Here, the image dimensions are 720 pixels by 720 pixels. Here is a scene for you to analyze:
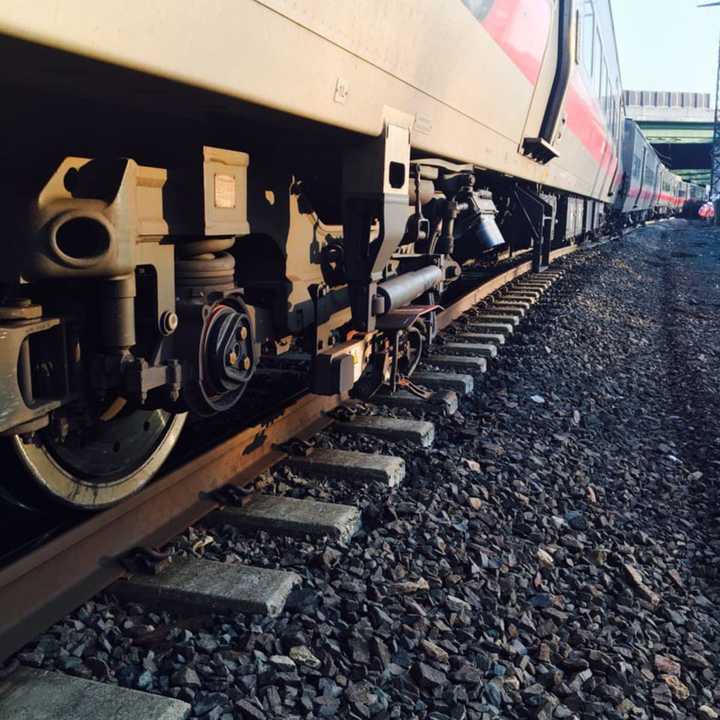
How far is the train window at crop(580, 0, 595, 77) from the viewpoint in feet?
27.6

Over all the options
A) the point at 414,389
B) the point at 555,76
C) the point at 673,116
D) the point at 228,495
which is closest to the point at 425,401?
the point at 414,389

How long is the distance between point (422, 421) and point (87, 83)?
8.71ft

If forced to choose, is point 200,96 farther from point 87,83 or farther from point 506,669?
point 506,669

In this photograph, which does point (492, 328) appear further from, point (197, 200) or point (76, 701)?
point (76, 701)

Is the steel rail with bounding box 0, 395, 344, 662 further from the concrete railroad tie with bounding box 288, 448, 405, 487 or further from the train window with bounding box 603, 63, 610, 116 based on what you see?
the train window with bounding box 603, 63, 610, 116

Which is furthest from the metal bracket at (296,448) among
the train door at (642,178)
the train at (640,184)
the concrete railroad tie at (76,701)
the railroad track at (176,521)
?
the train door at (642,178)

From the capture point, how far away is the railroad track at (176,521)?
2.37 m

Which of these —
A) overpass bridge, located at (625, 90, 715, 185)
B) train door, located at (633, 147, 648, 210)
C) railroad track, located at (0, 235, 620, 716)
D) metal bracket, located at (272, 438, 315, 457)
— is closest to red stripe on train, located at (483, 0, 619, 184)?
railroad track, located at (0, 235, 620, 716)

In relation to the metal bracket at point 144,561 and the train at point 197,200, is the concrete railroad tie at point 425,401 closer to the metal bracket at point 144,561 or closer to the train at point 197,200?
the train at point 197,200

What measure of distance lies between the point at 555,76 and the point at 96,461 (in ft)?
18.9

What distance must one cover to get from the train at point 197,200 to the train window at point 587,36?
4.08 m

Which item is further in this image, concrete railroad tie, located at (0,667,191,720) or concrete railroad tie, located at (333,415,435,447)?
concrete railroad tie, located at (333,415,435,447)

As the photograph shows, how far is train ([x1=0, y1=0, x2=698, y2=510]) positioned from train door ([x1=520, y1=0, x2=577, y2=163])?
2.11 m

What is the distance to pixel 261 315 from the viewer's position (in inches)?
139
